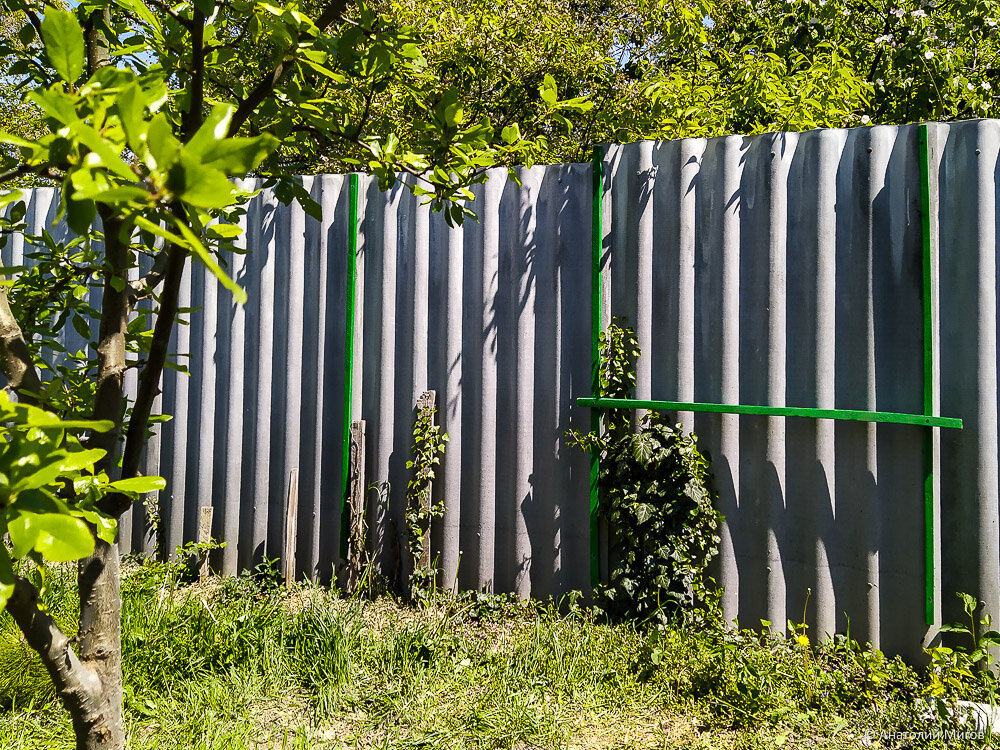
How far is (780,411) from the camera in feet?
11.4

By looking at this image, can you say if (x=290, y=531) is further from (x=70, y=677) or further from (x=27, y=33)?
(x=27, y=33)

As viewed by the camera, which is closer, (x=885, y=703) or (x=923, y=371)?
(x=885, y=703)

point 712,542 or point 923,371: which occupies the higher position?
point 923,371

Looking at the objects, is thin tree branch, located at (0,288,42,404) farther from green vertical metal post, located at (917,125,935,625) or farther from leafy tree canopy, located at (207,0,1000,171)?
green vertical metal post, located at (917,125,935,625)

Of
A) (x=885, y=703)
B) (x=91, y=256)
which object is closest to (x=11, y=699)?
(x=91, y=256)

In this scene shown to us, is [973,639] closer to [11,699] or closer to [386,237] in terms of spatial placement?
[386,237]

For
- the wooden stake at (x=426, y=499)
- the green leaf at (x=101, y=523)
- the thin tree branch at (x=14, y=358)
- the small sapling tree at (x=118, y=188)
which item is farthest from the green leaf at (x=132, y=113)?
the wooden stake at (x=426, y=499)

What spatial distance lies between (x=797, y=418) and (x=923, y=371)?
0.55 meters

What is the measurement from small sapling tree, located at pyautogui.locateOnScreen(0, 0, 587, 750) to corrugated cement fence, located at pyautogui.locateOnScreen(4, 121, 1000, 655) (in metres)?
1.54

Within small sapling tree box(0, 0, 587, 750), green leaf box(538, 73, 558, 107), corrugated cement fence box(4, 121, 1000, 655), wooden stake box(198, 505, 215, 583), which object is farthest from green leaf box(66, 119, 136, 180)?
wooden stake box(198, 505, 215, 583)

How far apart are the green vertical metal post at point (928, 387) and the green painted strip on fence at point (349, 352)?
283cm

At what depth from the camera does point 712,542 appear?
364 cm

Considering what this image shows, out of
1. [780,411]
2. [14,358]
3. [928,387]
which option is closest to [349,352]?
[780,411]

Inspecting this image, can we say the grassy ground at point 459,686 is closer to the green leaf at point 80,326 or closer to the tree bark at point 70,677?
the tree bark at point 70,677
